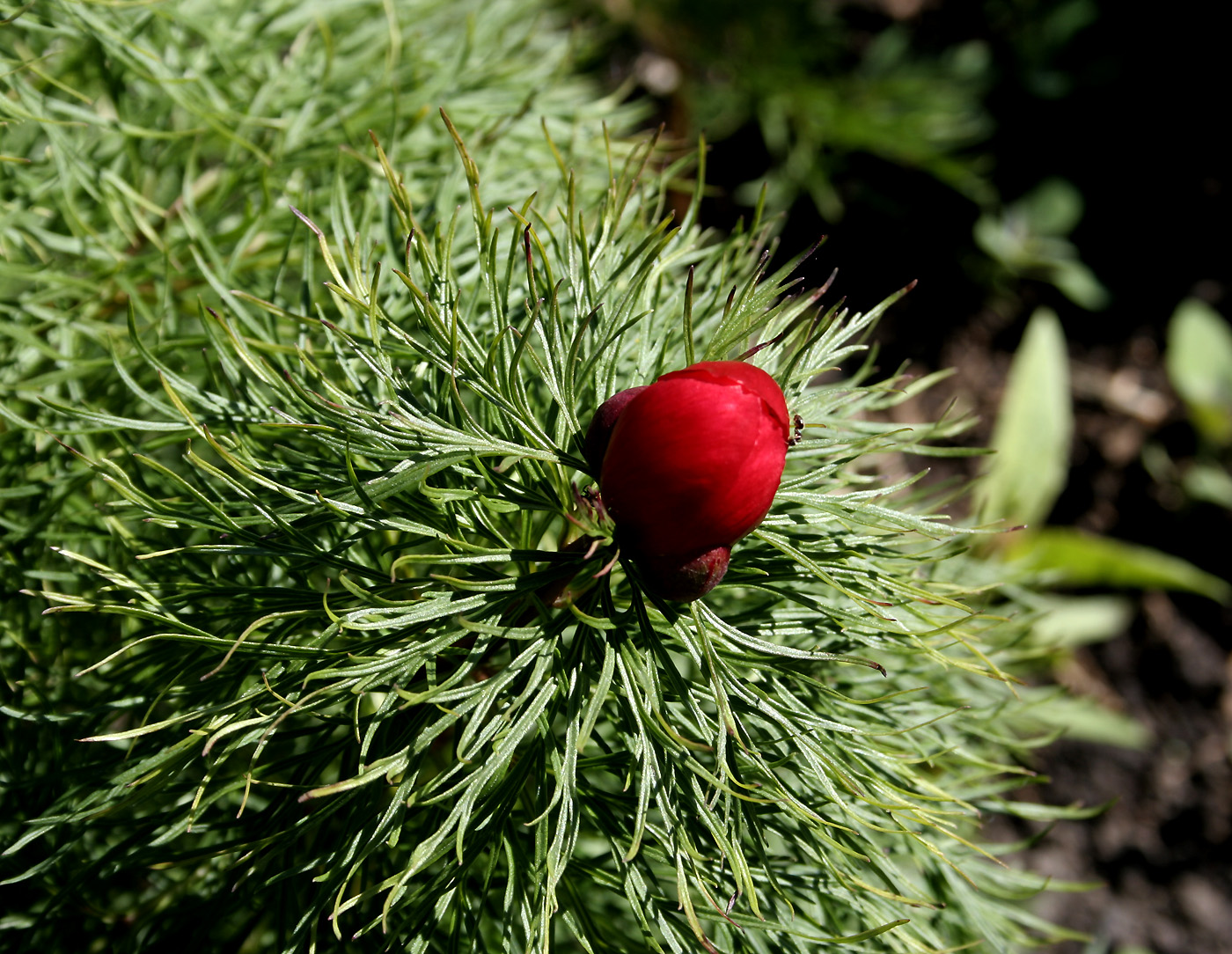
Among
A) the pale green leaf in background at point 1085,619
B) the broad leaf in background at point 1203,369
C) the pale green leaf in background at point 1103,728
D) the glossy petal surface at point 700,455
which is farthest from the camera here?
the broad leaf in background at point 1203,369

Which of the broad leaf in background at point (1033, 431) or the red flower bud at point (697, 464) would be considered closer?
the red flower bud at point (697, 464)

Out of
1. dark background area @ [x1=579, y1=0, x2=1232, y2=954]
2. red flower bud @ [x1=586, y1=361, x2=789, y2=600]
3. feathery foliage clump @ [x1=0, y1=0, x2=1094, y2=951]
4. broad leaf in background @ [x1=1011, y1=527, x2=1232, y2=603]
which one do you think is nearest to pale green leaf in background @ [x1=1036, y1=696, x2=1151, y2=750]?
dark background area @ [x1=579, y1=0, x2=1232, y2=954]

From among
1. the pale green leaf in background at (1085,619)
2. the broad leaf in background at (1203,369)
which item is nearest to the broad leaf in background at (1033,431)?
the pale green leaf in background at (1085,619)

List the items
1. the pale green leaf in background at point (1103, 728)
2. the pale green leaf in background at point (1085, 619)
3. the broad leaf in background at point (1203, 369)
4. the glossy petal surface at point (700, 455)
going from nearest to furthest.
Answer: the glossy petal surface at point (700, 455) → the pale green leaf in background at point (1103, 728) → the pale green leaf in background at point (1085, 619) → the broad leaf in background at point (1203, 369)

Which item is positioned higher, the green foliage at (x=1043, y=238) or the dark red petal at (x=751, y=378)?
the green foliage at (x=1043, y=238)

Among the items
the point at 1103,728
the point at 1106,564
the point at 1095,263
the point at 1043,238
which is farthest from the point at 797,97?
the point at 1103,728

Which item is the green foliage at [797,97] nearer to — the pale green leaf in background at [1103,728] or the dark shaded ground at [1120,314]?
the dark shaded ground at [1120,314]

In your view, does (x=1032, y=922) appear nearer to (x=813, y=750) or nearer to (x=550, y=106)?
(x=813, y=750)
